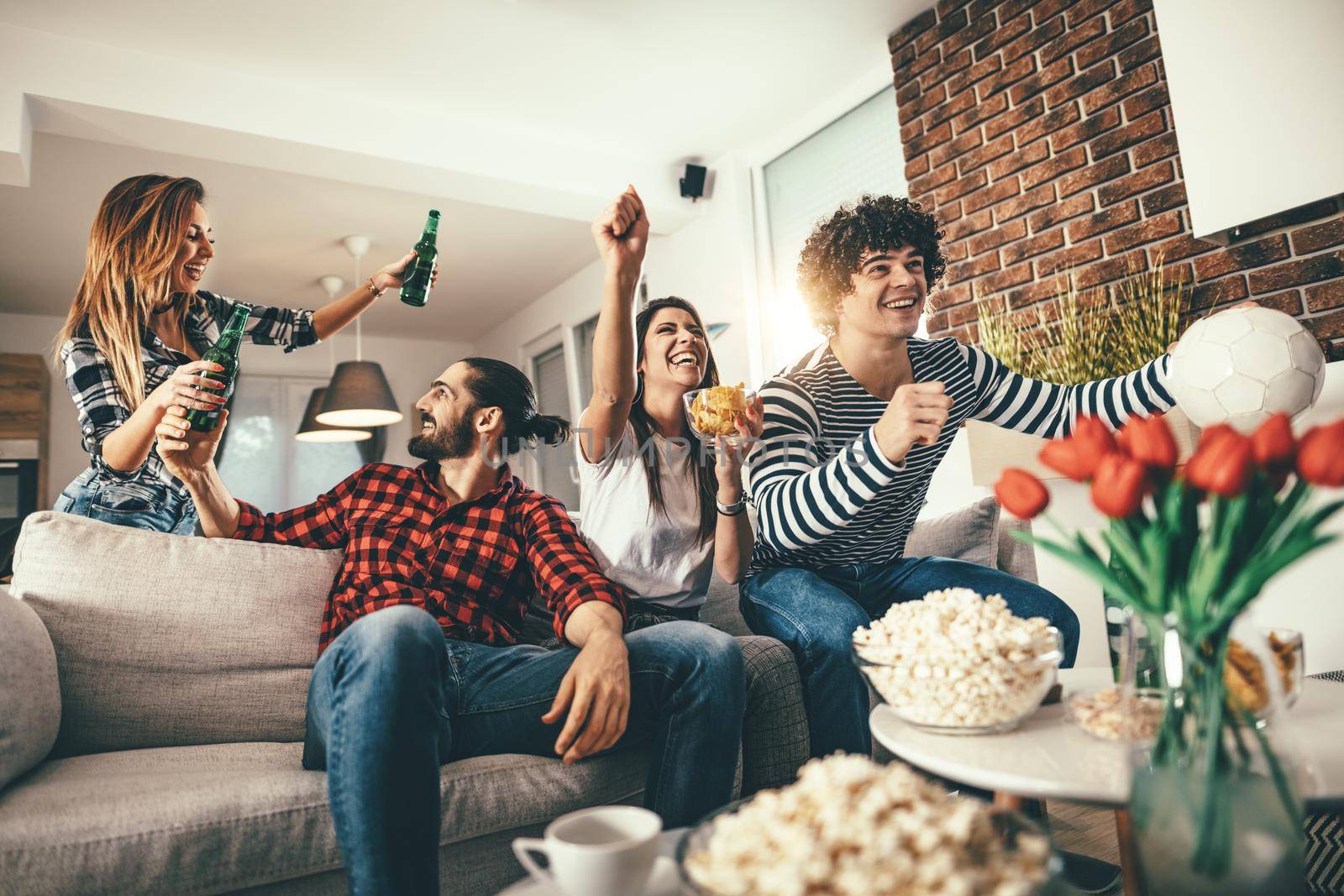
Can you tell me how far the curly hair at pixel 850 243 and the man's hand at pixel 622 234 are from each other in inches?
22.2

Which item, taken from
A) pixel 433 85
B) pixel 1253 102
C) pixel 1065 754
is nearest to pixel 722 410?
pixel 1065 754

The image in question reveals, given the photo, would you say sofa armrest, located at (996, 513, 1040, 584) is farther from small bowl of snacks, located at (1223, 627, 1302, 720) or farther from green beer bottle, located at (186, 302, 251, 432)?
green beer bottle, located at (186, 302, 251, 432)

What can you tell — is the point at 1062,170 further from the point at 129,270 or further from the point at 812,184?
the point at 129,270

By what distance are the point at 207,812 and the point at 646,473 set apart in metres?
0.92

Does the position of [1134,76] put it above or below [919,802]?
above

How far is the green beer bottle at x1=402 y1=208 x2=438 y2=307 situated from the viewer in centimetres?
205

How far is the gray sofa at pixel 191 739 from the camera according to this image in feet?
3.39

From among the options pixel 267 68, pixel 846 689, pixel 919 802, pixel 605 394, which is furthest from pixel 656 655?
pixel 267 68

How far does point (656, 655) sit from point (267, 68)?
10.5 ft

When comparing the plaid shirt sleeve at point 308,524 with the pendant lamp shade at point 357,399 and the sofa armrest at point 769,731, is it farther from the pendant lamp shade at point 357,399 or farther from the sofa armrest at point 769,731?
the pendant lamp shade at point 357,399

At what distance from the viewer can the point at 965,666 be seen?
2.85 feet

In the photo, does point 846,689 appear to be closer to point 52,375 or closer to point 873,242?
point 873,242

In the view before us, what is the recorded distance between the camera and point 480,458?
1.67 m

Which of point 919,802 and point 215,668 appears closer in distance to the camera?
point 919,802
